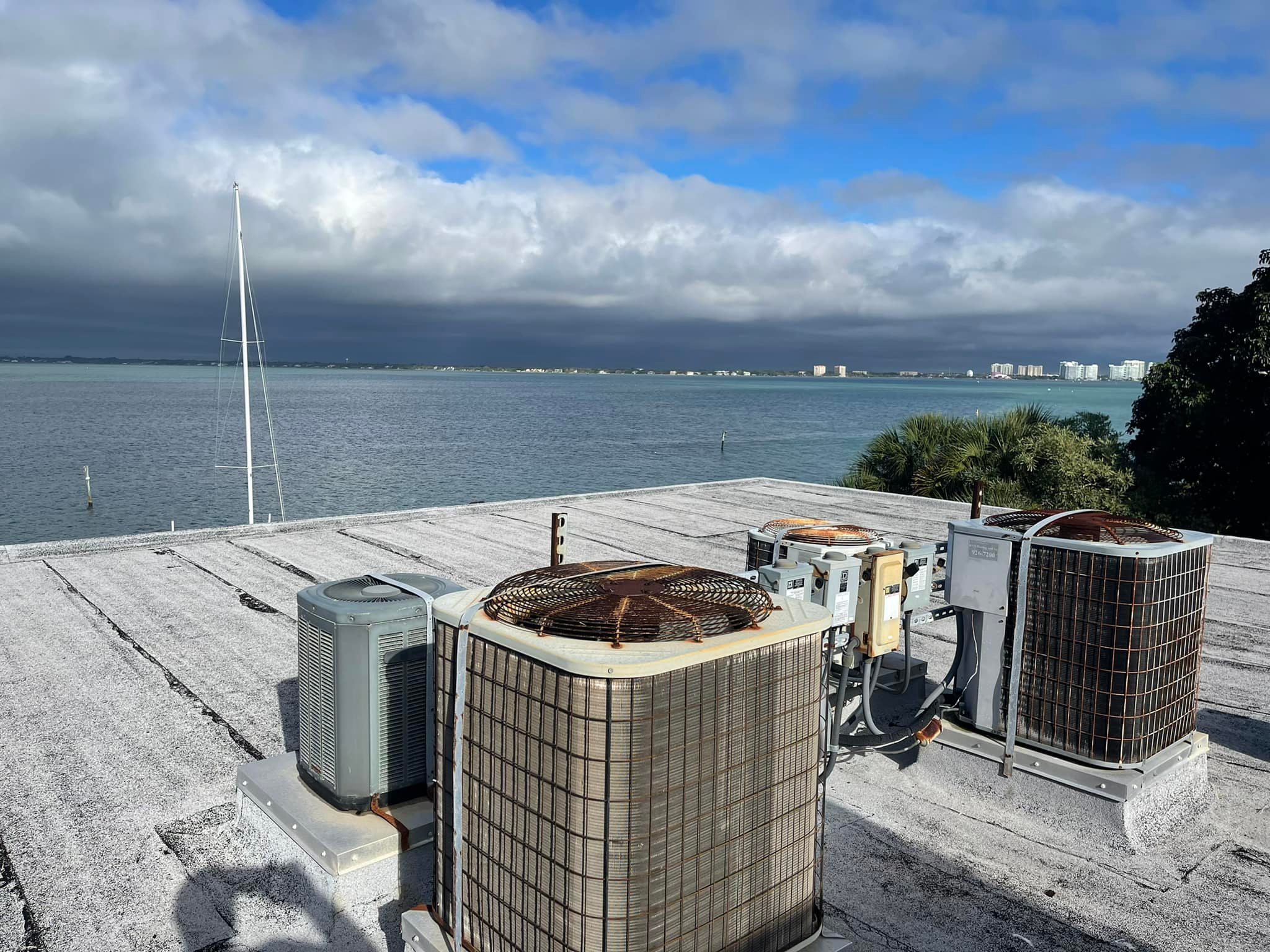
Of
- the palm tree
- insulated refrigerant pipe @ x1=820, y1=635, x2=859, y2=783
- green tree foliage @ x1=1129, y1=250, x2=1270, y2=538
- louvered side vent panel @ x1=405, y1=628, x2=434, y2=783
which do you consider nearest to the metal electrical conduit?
insulated refrigerant pipe @ x1=820, y1=635, x2=859, y2=783

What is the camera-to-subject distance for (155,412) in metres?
91.5

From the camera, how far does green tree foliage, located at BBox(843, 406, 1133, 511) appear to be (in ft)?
58.1

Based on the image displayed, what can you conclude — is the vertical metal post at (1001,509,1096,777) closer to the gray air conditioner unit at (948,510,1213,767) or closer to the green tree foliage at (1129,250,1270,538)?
the gray air conditioner unit at (948,510,1213,767)

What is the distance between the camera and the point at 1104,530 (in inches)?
165

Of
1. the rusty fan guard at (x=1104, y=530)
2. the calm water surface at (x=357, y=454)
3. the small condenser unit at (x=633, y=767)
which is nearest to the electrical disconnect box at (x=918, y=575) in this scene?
the rusty fan guard at (x=1104, y=530)

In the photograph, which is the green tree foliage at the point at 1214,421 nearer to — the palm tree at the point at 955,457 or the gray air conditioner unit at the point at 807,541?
the palm tree at the point at 955,457

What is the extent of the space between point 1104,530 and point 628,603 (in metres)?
2.83

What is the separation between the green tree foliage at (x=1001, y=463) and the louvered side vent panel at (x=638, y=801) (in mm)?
15862

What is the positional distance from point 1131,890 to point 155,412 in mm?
102550

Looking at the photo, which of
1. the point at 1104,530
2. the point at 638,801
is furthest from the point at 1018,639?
the point at 638,801

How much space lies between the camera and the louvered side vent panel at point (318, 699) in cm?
343

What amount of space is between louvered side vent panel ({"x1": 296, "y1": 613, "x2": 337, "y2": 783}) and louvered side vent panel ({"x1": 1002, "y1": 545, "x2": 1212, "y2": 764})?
324 cm

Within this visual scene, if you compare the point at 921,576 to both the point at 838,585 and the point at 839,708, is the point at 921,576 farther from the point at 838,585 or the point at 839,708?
the point at 839,708

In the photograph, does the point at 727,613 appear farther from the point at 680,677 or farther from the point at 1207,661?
the point at 1207,661
